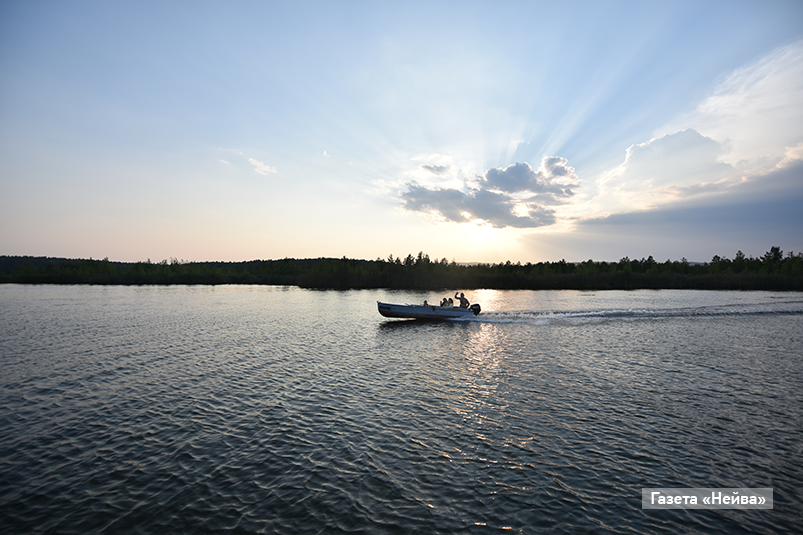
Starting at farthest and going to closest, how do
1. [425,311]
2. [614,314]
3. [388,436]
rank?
[614,314] < [425,311] < [388,436]

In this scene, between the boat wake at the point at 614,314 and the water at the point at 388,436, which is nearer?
the water at the point at 388,436

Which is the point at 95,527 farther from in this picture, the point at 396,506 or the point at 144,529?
the point at 396,506

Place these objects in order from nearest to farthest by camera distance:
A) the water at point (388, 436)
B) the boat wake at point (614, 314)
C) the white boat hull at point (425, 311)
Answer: the water at point (388, 436), the white boat hull at point (425, 311), the boat wake at point (614, 314)

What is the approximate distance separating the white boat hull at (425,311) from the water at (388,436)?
15220mm

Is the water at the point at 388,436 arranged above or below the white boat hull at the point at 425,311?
below

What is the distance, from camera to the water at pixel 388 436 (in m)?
9.61

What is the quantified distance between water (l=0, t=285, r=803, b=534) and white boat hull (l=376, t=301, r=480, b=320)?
15.2 metres

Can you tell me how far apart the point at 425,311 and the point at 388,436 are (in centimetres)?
3356

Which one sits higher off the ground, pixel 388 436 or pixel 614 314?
pixel 614 314

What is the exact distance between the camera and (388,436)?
1393cm

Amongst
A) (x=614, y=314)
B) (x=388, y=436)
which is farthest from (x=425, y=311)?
(x=388, y=436)

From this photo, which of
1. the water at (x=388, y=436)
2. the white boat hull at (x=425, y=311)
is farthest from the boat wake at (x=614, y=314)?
the water at (x=388, y=436)

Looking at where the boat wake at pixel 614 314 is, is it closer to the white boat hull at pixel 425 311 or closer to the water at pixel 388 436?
the white boat hull at pixel 425 311

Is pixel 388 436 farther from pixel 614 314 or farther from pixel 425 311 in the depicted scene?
pixel 614 314
